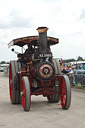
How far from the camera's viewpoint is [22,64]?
28.1 feet

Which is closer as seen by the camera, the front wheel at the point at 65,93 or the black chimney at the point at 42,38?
the front wheel at the point at 65,93

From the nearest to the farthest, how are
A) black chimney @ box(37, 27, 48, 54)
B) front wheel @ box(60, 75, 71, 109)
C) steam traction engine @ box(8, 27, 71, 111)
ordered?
front wheel @ box(60, 75, 71, 109) → steam traction engine @ box(8, 27, 71, 111) → black chimney @ box(37, 27, 48, 54)

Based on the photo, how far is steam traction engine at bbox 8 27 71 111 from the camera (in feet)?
22.8

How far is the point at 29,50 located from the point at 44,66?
58.8 inches

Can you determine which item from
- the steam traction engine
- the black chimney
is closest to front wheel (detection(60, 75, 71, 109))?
the steam traction engine

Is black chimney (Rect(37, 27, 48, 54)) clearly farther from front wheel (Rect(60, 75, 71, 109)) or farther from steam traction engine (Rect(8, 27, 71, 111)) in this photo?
front wheel (Rect(60, 75, 71, 109))

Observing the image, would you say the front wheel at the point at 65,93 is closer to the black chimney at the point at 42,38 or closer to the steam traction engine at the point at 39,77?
the steam traction engine at the point at 39,77

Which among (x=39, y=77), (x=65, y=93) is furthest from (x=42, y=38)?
(x=65, y=93)

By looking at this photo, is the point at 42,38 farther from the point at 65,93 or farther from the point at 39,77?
the point at 65,93

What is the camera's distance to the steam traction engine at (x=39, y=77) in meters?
6.94

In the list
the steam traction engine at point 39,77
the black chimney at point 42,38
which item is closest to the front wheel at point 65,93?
the steam traction engine at point 39,77

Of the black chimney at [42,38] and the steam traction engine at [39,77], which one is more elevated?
the black chimney at [42,38]

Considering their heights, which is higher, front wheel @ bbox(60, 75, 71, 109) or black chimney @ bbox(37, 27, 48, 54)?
black chimney @ bbox(37, 27, 48, 54)

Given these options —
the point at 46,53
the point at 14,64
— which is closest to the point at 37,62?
the point at 46,53
